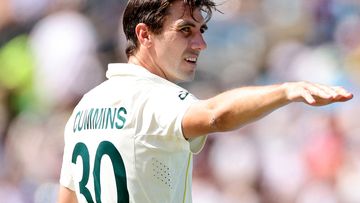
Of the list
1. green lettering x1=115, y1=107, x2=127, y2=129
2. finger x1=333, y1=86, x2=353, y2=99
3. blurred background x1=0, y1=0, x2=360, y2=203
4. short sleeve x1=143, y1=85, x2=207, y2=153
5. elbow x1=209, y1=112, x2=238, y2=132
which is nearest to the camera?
finger x1=333, y1=86, x2=353, y2=99

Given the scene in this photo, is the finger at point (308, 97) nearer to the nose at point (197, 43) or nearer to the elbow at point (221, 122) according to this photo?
the elbow at point (221, 122)

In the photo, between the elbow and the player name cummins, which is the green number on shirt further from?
the elbow

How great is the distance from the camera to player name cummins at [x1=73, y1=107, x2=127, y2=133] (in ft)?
12.2

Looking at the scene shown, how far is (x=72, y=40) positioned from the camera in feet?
28.3

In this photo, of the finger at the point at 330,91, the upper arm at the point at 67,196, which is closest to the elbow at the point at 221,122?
the finger at the point at 330,91

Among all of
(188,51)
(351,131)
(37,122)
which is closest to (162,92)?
(188,51)

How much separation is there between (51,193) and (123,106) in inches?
185

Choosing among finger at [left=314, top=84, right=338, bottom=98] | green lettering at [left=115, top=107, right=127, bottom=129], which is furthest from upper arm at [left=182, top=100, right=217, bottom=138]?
finger at [left=314, top=84, right=338, bottom=98]

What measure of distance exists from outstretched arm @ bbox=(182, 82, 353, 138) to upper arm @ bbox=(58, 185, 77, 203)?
3.02 feet

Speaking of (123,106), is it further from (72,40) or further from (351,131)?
(72,40)

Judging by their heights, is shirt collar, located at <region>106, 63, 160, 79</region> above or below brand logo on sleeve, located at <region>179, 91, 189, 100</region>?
above

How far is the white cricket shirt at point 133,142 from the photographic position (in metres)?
3.54

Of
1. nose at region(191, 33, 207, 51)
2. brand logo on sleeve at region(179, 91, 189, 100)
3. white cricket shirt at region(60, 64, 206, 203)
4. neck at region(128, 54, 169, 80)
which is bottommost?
white cricket shirt at region(60, 64, 206, 203)

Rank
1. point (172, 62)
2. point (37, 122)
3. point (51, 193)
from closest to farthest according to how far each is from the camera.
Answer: point (172, 62), point (51, 193), point (37, 122)
